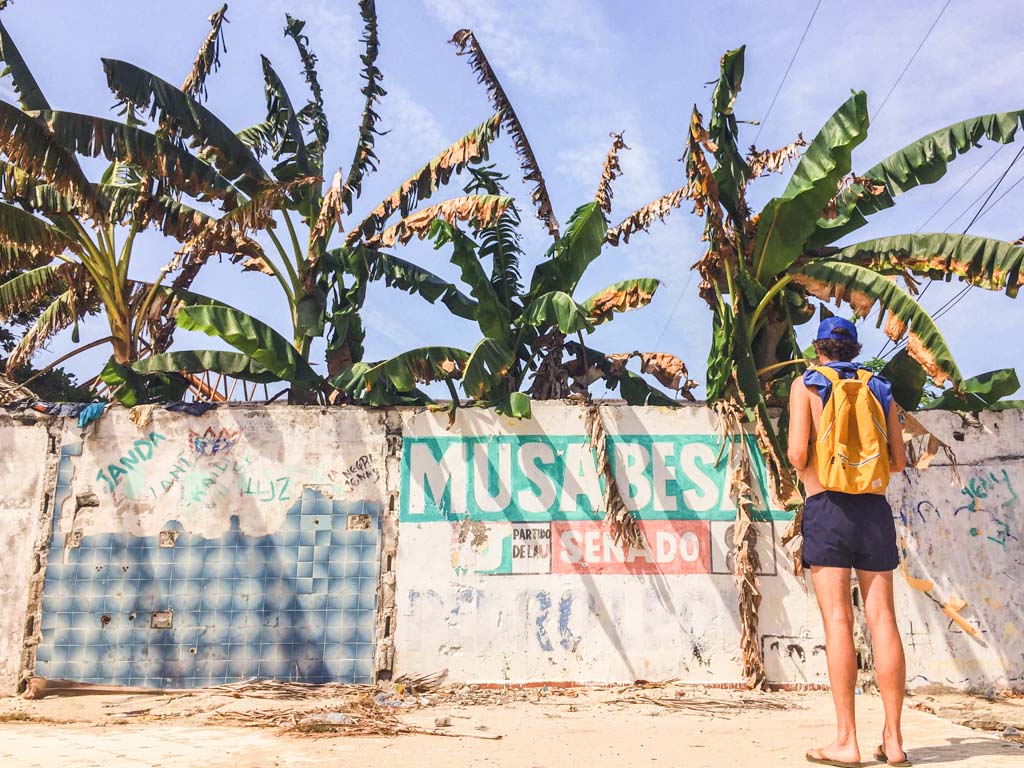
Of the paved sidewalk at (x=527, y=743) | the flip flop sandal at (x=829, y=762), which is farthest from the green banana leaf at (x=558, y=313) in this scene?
the flip flop sandal at (x=829, y=762)

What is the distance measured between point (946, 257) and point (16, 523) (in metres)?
7.58

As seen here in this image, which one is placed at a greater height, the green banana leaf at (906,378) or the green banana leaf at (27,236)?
the green banana leaf at (27,236)

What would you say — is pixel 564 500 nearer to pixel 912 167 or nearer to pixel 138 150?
pixel 912 167

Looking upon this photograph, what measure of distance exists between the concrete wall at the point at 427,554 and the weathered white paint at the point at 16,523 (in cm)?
2

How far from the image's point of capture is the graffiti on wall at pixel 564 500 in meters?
6.42

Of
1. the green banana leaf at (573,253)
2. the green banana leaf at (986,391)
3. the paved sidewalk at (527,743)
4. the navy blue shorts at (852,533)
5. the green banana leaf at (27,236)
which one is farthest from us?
the green banana leaf at (573,253)

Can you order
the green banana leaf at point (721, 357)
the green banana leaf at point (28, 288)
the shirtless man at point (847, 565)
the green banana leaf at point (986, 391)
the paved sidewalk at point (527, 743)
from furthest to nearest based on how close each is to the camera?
the green banana leaf at point (28, 288)
the green banana leaf at point (721, 357)
the green banana leaf at point (986, 391)
the paved sidewalk at point (527, 743)
the shirtless man at point (847, 565)

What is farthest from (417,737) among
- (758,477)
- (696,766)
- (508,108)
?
(508,108)

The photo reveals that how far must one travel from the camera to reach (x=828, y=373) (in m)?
3.52

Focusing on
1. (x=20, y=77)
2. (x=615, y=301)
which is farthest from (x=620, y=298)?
(x=20, y=77)

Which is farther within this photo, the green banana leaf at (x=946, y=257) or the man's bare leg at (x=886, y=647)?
the green banana leaf at (x=946, y=257)

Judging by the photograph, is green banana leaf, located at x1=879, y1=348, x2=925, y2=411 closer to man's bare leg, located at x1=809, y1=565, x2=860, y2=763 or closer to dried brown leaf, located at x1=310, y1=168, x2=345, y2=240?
man's bare leg, located at x1=809, y1=565, x2=860, y2=763

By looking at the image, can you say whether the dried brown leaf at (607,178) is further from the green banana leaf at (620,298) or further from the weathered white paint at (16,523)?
the weathered white paint at (16,523)

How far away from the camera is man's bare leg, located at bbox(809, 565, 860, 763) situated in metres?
3.09
